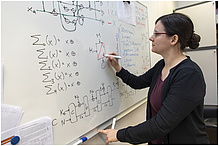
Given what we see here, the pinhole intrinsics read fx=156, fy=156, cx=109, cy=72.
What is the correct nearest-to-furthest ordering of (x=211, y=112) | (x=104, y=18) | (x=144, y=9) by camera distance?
1. (x=104, y=18)
2. (x=144, y=9)
3. (x=211, y=112)

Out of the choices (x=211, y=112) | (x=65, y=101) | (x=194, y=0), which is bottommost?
(x=211, y=112)

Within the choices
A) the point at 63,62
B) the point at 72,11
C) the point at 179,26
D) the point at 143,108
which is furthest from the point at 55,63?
the point at 143,108

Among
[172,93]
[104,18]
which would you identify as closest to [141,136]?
[172,93]

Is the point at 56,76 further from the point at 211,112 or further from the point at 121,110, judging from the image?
the point at 211,112

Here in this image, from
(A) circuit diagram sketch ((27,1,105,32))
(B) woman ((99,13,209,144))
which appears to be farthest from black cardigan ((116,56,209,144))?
(A) circuit diagram sketch ((27,1,105,32))

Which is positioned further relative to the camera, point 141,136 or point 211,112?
point 211,112

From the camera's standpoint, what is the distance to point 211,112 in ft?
6.50

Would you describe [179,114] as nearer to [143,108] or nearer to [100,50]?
[100,50]

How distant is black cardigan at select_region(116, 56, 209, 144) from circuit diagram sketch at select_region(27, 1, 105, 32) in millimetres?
592

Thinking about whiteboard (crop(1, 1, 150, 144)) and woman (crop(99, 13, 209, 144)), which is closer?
whiteboard (crop(1, 1, 150, 144))

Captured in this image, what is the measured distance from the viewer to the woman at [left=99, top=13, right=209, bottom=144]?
783 millimetres

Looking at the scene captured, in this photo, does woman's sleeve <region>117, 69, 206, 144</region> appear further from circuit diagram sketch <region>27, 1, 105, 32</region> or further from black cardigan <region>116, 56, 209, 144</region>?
circuit diagram sketch <region>27, 1, 105, 32</region>

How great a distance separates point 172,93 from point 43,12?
74 cm

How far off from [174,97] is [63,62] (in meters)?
0.59
